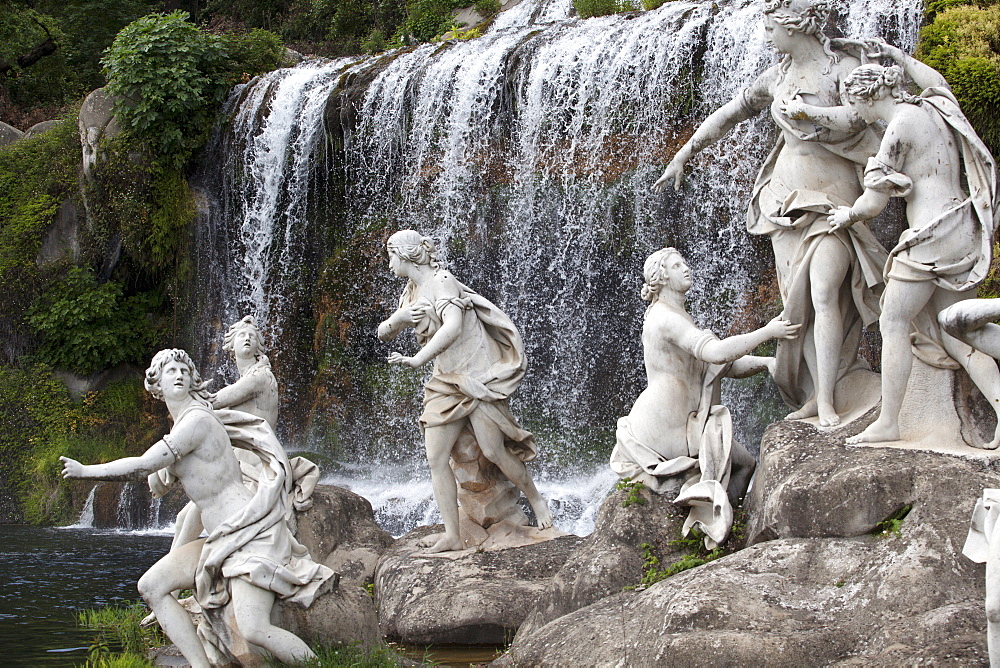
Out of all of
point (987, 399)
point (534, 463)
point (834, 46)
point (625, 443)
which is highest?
point (834, 46)

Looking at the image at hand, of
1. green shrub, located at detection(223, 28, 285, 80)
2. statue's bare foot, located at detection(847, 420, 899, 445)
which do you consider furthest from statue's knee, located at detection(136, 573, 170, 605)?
green shrub, located at detection(223, 28, 285, 80)

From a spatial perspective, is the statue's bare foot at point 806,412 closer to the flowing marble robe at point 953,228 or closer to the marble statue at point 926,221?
the marble statue at point 926,221

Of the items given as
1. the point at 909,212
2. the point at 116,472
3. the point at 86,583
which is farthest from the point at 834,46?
the point at 86,583

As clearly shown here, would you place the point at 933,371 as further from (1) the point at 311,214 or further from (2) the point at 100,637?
(1) the point at 311,214

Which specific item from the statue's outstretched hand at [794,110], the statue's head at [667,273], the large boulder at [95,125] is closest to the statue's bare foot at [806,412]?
the statue's head at [667,273]

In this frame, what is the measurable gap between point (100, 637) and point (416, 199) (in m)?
9.44

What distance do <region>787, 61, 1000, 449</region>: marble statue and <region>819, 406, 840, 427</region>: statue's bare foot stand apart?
1.13ft

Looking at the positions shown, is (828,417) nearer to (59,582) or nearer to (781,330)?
(781,330)

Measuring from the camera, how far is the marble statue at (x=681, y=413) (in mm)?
6766

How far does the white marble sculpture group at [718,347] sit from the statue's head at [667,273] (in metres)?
0.01

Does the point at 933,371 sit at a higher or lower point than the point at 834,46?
lower

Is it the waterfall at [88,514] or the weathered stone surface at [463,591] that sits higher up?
the weathered stone surface at [463,591]

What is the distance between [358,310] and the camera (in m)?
16.4

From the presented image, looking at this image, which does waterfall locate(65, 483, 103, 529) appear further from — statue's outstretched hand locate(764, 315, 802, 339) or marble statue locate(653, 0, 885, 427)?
statue's outstretched hand locate(764, 315, 802, 339)
